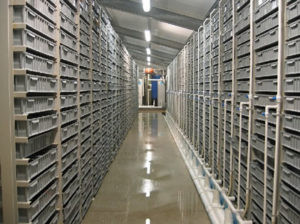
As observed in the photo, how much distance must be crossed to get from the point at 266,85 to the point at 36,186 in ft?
6.86

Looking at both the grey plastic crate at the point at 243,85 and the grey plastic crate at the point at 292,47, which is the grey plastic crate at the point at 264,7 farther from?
the grey plastic crate at the point at 243,85

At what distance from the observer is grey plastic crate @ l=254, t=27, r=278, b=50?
96.5 inches

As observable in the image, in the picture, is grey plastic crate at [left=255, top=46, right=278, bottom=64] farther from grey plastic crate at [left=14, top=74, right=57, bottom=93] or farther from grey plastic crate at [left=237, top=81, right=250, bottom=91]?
grey plastic crate at [left=14, top=74, right=57, bottom=93]

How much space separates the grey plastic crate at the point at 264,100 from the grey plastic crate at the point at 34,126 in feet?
6.13

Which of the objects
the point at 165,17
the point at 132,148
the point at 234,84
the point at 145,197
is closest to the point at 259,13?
the point at 234,84

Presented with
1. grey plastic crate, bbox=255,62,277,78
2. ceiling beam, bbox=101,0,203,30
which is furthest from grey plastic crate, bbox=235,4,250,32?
ceiling beam, bbox=101,0,203,30

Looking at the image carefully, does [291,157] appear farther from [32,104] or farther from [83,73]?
[83,73]

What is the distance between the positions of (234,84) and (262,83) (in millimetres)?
717

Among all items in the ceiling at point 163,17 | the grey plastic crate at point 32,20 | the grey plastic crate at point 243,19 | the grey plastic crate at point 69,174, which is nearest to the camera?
the grey plastic crate at point 32,20

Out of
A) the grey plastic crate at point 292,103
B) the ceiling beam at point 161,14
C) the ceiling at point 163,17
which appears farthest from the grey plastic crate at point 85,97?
the ceiling beam at point 161,14

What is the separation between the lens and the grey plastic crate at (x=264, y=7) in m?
2.45

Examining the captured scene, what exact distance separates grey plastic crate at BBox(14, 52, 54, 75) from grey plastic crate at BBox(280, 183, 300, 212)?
6.78ft

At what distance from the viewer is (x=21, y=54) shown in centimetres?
201

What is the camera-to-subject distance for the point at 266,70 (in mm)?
2609
